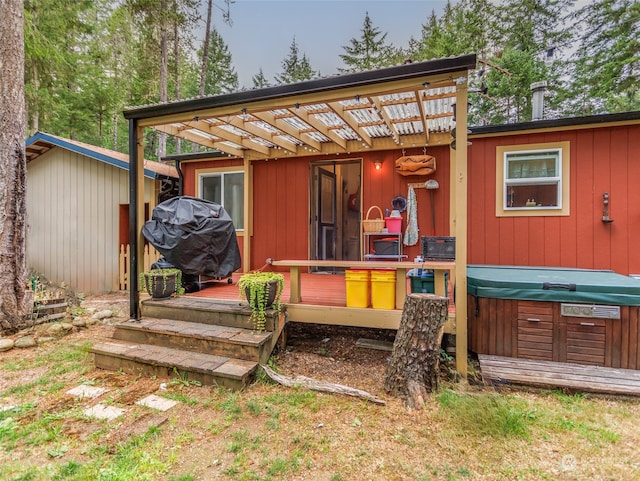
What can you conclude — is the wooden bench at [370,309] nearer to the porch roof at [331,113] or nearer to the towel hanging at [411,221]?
the porch roof at [331,113]

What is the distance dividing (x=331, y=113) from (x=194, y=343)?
10.3 feet

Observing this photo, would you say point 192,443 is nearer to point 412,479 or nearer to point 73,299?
point 412,479

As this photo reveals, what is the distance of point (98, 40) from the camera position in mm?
14047

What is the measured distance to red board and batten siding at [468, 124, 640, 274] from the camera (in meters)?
4.64

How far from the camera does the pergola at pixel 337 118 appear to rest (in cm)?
295

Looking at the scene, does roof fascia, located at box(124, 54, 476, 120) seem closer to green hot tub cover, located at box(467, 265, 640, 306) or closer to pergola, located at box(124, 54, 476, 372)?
pergola, located at box(124, 54, 476, 372)

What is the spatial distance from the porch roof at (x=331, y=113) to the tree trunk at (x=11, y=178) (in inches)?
77.7

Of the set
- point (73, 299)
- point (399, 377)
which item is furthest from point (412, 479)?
point (73, 299)

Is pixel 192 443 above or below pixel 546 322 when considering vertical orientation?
below

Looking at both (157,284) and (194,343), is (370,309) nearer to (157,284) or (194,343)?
(194,343)

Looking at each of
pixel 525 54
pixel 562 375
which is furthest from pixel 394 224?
pixel 525 54

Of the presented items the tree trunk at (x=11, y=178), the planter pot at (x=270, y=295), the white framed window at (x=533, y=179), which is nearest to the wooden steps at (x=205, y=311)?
the planter pot at (x=270, y=295)

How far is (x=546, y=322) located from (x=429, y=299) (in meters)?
1.38

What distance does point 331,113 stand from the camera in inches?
164
